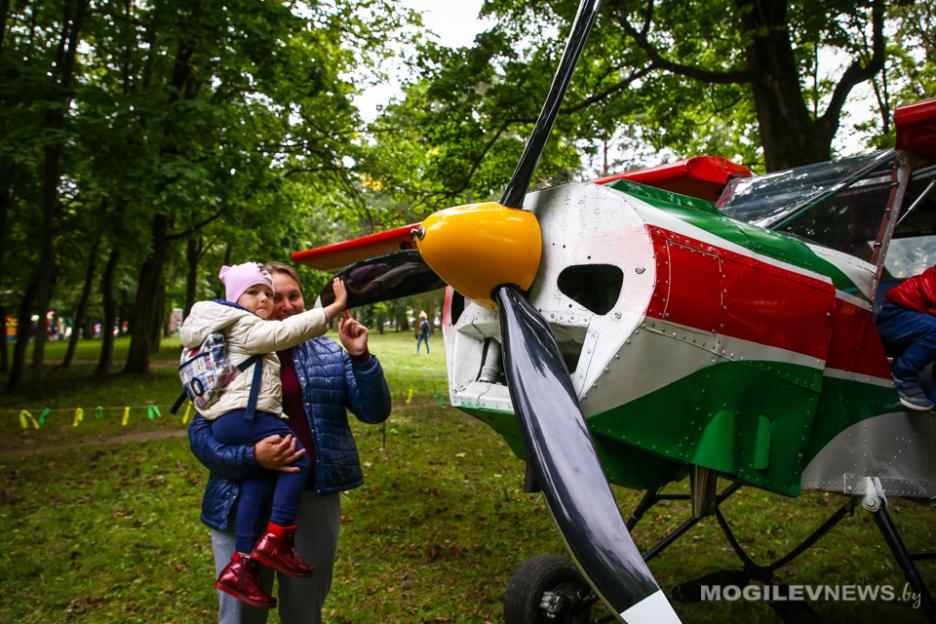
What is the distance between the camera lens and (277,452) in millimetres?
2387

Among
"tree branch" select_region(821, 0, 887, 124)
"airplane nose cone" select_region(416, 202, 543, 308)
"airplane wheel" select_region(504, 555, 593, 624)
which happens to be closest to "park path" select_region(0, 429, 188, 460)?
"airplane wheel" select_region(504, 555, 593, 624)

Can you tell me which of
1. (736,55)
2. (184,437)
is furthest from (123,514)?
(736,55)

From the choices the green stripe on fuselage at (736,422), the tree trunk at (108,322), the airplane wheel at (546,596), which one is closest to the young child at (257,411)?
the airplane wheel at (546,596)

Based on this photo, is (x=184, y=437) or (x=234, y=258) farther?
(x=234, y=258)

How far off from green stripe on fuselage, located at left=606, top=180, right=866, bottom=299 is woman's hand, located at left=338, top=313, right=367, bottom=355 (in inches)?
50.6

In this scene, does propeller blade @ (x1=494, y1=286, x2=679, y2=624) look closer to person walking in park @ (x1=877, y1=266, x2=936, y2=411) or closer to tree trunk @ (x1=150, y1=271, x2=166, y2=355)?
person walking in park @ (x1=877, y1=266, x2=936, y2=411)

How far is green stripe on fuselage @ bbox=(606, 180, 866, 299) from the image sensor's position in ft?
8.23

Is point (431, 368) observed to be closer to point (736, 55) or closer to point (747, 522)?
point (736, 55)

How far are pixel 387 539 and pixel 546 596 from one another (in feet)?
9.15

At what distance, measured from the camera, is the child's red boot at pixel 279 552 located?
230cm

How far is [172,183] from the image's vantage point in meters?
9.18

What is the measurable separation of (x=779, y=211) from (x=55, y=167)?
37.9 feet

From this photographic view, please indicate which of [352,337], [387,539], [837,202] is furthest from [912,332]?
[387,539]

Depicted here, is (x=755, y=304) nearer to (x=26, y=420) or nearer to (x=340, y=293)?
(x=340, y=293)
